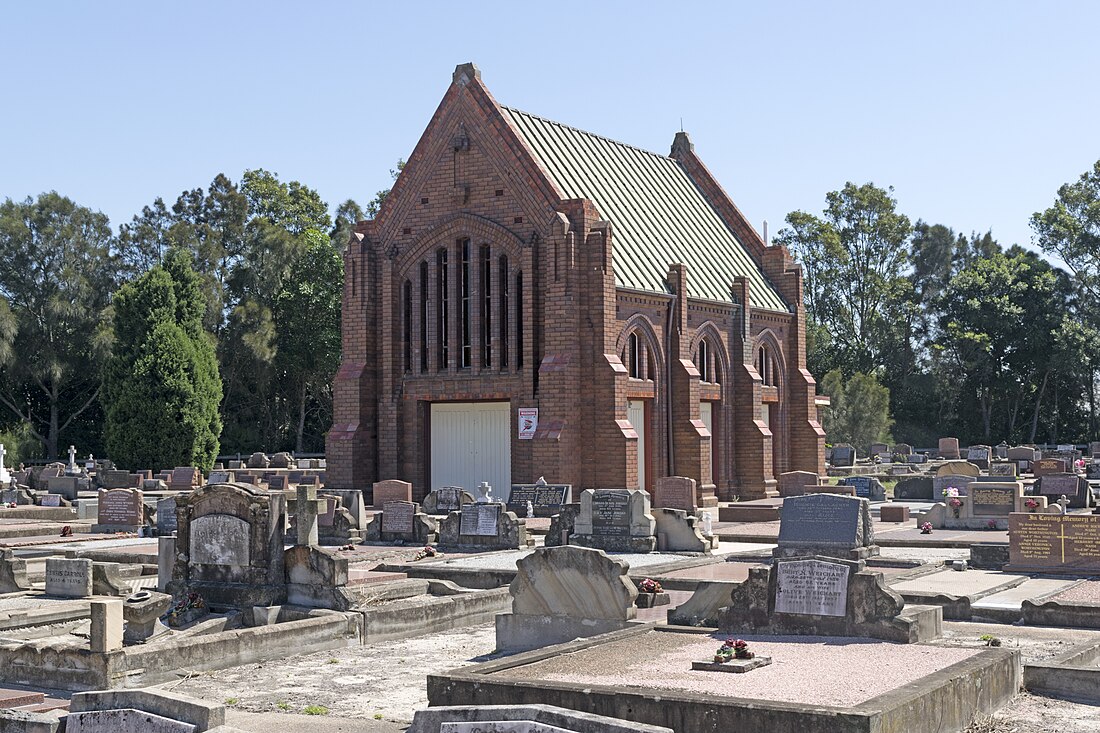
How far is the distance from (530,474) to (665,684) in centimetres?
2772

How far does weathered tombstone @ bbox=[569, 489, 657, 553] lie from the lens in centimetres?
2759

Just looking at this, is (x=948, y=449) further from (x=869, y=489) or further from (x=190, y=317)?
(x=190, y=317)

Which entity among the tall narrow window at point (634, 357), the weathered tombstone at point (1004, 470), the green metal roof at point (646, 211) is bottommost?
the weathered tombstone at point (1004, 470)

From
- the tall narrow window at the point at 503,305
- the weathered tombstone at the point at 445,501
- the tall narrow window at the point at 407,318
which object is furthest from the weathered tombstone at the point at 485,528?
the tall narrow window at the point at 407,318

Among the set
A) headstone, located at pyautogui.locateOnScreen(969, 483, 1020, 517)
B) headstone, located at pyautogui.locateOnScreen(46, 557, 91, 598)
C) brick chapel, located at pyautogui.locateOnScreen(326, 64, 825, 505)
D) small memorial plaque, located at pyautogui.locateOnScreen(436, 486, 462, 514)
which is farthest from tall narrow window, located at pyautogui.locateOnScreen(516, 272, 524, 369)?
headstone, located at pyautogui.locateOnScreen(46, 557, 91, 598)

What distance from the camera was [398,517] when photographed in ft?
99.9

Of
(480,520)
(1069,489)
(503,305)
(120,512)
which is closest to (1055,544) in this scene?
(480,520)

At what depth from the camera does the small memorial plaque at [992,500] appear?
31094 millimetres

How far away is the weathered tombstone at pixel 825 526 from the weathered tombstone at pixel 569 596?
5.44 m

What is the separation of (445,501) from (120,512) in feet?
24.8

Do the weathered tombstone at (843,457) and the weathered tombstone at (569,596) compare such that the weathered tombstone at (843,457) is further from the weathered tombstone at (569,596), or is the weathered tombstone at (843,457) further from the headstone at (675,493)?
the weathered tombstone at (569,596)

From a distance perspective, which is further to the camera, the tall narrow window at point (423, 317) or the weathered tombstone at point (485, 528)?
the tall narrow window at point (423, 317)

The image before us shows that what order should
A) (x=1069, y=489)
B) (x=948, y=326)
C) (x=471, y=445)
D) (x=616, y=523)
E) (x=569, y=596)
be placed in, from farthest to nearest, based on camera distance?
(x=948, y=326)
(x=471, y=445)
(x=1069, y=489)
(x=616, y=523)
(x=569, y=596)

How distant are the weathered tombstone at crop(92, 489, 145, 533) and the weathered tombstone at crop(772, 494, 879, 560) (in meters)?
17.6
